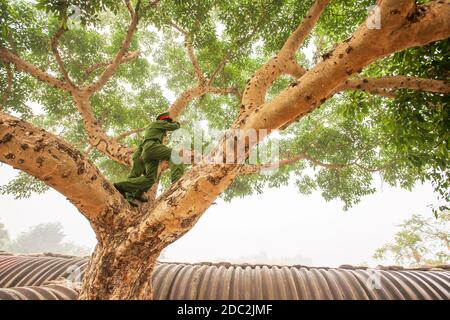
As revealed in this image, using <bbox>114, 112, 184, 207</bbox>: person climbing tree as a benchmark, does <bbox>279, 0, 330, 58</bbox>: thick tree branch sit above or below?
above

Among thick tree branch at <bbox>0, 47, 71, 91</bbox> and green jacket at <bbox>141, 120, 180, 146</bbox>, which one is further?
thick tree branch at <bbox>0, 47, 71, 91</bbox>

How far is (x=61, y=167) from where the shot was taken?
251 cm

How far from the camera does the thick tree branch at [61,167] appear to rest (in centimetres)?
233

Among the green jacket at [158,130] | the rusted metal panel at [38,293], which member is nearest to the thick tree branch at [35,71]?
the green jacket at [158,130]

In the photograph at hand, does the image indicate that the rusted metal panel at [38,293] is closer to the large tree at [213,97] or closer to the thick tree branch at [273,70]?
the large tree at [213,97]

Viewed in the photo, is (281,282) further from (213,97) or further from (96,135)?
(213,97)

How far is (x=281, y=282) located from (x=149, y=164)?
133 inches

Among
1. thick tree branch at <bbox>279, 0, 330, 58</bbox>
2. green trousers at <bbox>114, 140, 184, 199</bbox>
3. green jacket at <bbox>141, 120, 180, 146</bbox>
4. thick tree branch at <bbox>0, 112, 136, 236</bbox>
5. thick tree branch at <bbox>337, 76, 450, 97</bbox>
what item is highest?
thick tree branch at <bbox>279, 0, 330, 58</bbox>

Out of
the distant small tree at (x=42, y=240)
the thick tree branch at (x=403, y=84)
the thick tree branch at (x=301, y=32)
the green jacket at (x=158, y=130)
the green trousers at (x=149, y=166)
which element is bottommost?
the distant small tree at (x=42, y=240)

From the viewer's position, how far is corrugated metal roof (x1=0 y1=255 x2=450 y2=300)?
434 cm

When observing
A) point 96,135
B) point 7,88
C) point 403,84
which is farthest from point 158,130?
point 7,88

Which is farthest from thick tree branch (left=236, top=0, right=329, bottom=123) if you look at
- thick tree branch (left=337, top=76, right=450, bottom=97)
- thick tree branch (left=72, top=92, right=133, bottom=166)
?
thick tree branch (left=72, top=92, right=133, bottom=166)

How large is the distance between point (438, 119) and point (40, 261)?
373 inches

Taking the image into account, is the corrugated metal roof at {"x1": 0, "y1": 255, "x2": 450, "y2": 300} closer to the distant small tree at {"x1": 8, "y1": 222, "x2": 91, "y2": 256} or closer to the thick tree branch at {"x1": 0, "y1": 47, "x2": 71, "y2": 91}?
the thick tree branch at {"x1": 0, "y1": 47, "x2": 71, "y2": 91}
